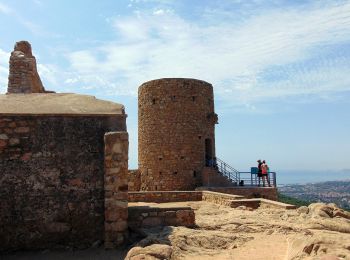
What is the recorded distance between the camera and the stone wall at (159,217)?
274 inches

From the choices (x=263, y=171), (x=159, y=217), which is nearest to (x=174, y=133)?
(x=263, y=171)

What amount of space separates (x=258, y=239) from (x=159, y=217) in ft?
5.88

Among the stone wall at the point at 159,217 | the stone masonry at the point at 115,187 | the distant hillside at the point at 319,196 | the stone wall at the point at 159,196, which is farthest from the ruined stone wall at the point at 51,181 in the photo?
the distant hillside at the point at 319,196

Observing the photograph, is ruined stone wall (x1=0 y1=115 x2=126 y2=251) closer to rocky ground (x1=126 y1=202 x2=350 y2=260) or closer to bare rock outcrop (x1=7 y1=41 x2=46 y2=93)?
rocky ground (x1=126 y1=202 x2=350 y2=260)

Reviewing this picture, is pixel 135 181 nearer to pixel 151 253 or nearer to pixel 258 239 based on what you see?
pixel 258 239

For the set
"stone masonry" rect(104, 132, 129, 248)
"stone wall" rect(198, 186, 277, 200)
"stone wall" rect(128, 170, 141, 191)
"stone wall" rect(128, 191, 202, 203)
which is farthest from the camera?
"stone wall" rect(128, 170, 141, 191)

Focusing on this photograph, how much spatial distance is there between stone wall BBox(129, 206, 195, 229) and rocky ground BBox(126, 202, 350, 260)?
212mm

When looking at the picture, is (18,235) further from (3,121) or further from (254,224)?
(254,224)

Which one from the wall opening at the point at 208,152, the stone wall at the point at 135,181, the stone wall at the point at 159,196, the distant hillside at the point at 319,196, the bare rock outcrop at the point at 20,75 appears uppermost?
the bare rock outcrop at the point at 20,75

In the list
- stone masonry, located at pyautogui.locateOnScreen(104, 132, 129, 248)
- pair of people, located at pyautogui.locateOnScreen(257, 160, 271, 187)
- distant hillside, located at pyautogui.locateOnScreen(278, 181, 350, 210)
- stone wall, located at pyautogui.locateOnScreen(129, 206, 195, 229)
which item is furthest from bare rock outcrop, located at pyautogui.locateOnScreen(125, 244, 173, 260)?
distant hillside, located at pyautogui.locateOnScreen(278, 181, 350, 210)

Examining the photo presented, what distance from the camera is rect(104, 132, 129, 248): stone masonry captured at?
6.68 metres

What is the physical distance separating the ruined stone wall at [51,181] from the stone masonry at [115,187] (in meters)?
0.19

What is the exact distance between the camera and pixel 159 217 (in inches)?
281

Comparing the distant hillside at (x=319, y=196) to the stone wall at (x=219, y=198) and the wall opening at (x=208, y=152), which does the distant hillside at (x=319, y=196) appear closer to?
the wall opening at (x=208, y=152)
